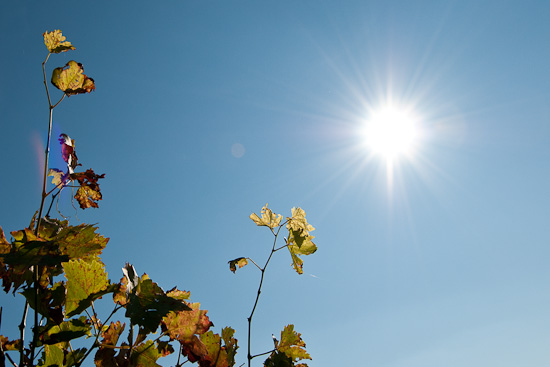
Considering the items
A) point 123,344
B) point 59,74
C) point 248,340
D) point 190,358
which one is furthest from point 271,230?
point 59,74

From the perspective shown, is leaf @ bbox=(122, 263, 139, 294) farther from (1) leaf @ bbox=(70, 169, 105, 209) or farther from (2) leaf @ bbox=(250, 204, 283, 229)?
(2) leaf @ bbox=(250, 204, 283, 229)

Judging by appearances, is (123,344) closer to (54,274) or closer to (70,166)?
(54,274)

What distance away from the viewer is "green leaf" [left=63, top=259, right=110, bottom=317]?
1.28 m

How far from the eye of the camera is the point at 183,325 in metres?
1.50

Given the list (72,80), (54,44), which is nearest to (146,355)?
(72,80)

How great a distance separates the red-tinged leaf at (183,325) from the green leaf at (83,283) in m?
0.29

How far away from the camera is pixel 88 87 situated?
1.54 meters

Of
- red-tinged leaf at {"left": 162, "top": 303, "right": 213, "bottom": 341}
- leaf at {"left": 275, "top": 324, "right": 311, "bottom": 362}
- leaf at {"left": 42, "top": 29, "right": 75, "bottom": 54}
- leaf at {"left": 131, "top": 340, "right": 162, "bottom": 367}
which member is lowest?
leaf at {"left": 131, "top": 340, "right": 162, "bottom": 367}

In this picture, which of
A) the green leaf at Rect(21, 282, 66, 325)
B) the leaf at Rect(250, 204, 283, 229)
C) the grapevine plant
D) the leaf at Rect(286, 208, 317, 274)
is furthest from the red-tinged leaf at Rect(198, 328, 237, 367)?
the leaf at Rect(250, 204, 283, 229)

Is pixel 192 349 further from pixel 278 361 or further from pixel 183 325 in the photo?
pixel 278 361

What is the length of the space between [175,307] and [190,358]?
360 mm

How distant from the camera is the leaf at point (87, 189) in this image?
1512mm

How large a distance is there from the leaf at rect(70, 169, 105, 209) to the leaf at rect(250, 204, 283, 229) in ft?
3.81

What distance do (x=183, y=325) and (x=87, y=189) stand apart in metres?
0.65
